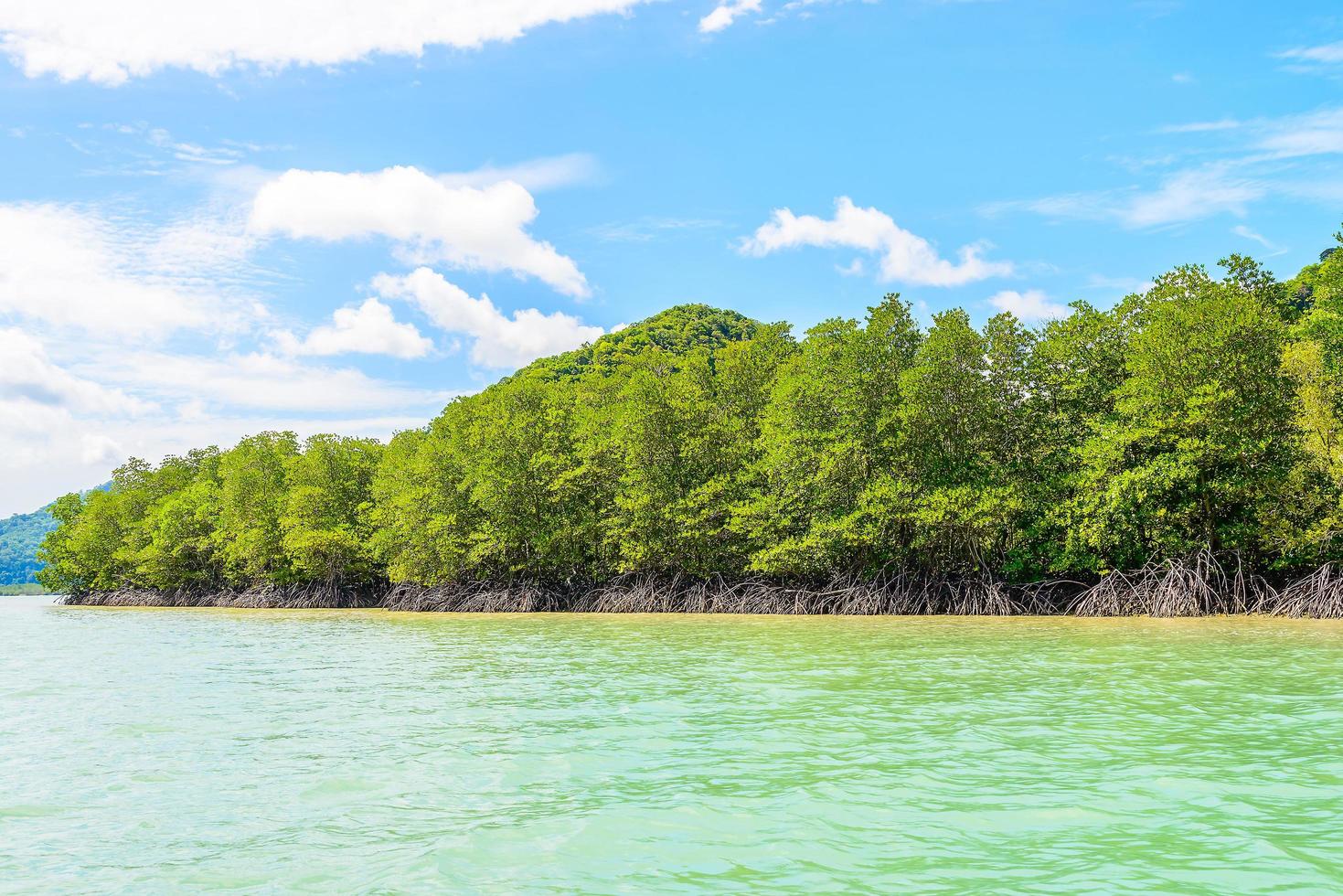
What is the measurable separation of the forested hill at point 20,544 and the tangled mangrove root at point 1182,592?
109577mm

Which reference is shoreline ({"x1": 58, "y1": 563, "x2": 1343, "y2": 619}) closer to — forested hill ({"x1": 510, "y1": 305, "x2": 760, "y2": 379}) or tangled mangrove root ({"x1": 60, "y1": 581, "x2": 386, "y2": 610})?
tangled mangrove root ({"x1": 60, "y1": 581, "x2": 386, "y2": 610})

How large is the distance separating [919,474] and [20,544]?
483 feet

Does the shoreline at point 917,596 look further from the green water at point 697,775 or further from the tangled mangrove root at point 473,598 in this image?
the green water at point 697,775

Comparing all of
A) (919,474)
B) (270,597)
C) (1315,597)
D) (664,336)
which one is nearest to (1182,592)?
(1315,597)

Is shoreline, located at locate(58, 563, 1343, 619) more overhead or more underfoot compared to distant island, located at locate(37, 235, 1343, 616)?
more underfoot

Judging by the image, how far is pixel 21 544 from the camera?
13388cm

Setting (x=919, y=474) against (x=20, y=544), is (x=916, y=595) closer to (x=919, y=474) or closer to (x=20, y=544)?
(x=919, y=474)

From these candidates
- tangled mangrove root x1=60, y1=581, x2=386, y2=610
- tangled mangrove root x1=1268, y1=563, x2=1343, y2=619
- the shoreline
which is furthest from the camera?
tangled mangrove root x1=60, y1=581, x2=386, y2=610

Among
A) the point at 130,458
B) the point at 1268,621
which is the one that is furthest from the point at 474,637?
the point at 130,458

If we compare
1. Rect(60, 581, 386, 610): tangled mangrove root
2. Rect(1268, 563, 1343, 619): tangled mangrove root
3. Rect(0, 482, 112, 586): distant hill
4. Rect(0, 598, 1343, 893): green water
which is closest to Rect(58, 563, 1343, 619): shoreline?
A: Rect(1268, 563, 1343, 619): tangled mangrove root

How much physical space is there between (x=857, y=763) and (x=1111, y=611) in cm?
1834

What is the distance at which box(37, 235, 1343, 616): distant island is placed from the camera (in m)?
22.2

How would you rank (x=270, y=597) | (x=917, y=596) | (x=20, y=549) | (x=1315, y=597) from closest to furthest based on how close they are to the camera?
(x=1315, y=597)
(x=917, y=596)
(x=270, y=597)
(x=20, y=549)

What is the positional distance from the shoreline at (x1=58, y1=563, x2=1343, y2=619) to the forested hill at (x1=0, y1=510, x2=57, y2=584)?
9048 centimetres
